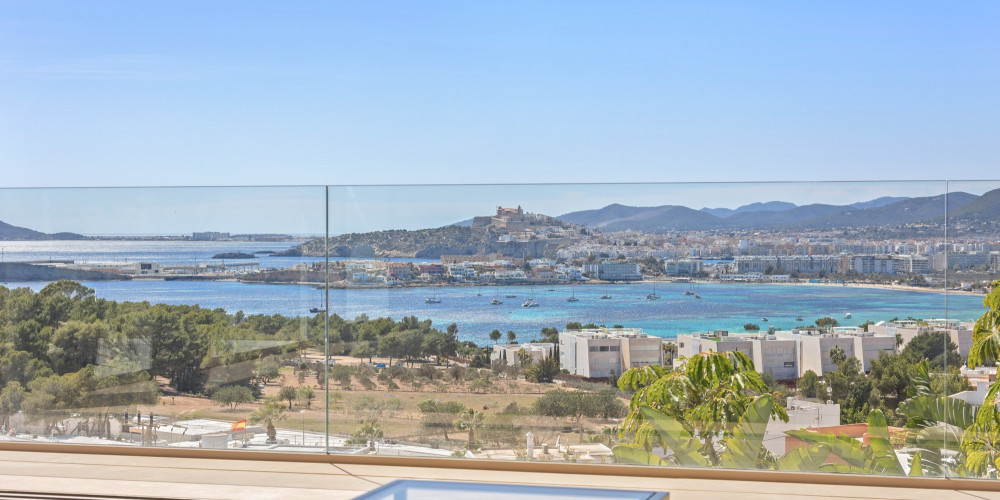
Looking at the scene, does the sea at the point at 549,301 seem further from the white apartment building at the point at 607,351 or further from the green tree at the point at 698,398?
the green tree at the point at 698,398

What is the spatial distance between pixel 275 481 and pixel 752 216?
260cm

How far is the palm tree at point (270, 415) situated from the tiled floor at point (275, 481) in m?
0.17

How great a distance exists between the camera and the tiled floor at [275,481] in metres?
3.90

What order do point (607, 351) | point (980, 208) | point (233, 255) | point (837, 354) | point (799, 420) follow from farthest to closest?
point (233, 255) < point (607, 351) < point (837, 354) < point (799, 420) < point (980, 208)

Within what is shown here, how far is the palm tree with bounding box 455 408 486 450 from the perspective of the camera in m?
4.51

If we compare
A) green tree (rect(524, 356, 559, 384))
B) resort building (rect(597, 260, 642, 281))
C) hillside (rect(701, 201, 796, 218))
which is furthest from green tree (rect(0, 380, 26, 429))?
hillside (rect(701, 201, 796, 218))

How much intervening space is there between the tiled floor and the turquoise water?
74 cm

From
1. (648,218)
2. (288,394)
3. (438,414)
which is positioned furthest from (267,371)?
(648,218)

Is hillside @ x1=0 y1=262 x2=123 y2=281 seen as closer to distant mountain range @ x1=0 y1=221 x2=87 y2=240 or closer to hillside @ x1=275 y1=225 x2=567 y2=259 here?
distant mountain range @ x1=0 y1=221 x2=87 y2=240

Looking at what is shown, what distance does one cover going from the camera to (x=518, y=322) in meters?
4.60

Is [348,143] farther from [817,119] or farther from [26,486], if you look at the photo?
[26,486]

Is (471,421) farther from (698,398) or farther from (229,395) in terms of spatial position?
(229,395)

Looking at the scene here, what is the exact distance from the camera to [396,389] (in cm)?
461

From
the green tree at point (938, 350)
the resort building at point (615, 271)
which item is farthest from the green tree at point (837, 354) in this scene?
the resort building at point (615, 271)
